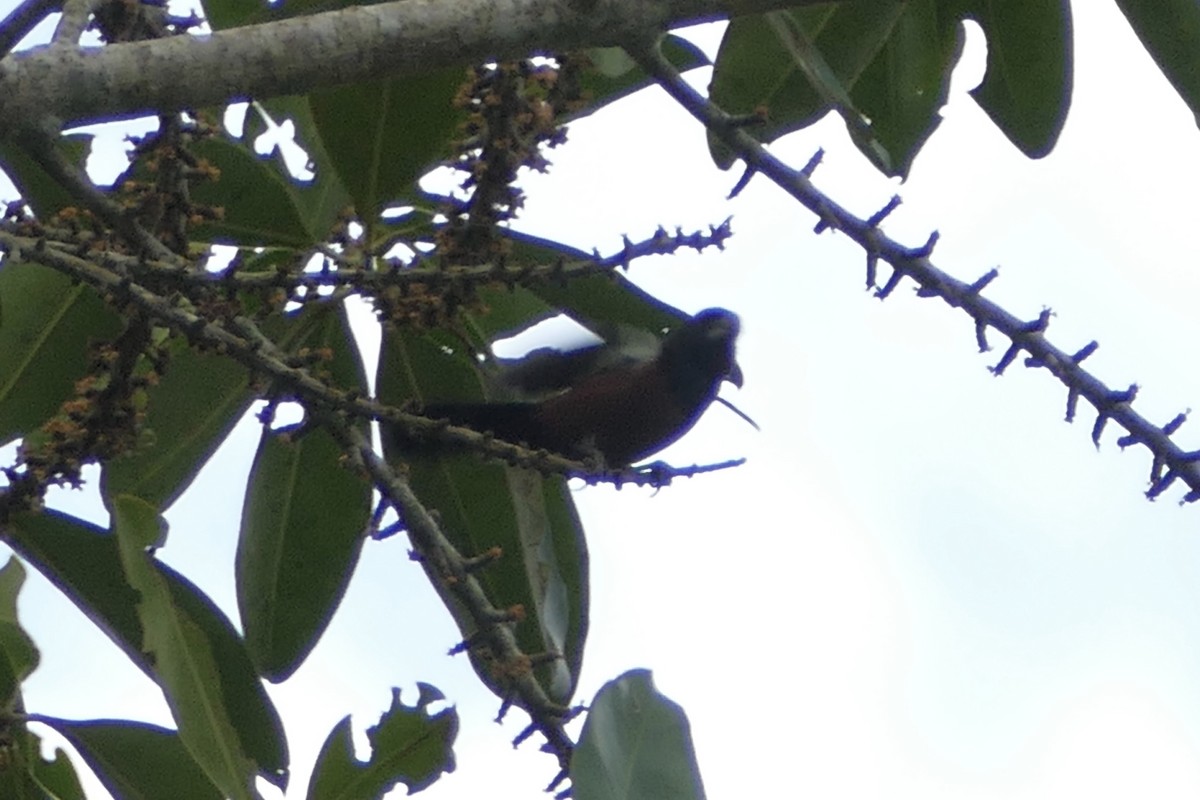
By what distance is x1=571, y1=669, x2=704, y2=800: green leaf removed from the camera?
1.41 m

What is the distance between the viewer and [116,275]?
1605 millimetres

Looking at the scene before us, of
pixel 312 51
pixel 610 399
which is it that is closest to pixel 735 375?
pixel 610 399

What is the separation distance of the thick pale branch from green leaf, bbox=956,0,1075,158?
3.28 ft

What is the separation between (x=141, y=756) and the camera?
2.04 metres

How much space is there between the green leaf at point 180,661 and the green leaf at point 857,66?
103 cm

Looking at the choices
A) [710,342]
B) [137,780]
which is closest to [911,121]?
[710,342]

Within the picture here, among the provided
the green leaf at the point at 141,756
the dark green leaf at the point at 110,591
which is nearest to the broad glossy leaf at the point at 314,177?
the dark green leaf at the point at 110,591

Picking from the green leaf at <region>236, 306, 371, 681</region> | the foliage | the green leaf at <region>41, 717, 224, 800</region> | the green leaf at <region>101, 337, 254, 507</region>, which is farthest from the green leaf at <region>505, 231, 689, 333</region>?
the green leaf at <region>41, 717, 224, 800</region>

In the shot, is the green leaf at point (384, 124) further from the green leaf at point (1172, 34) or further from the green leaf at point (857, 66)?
the green leaf at point (1172, 34)

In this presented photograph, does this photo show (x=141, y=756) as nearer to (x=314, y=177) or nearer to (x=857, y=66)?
(x=314, y=177)

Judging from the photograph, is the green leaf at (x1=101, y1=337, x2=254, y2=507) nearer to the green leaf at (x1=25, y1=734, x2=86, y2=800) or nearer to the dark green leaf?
the dark green leaf

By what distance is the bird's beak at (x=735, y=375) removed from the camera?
3147 millimetres

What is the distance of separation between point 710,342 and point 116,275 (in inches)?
64.4

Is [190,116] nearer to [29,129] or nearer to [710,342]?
[29,129]
